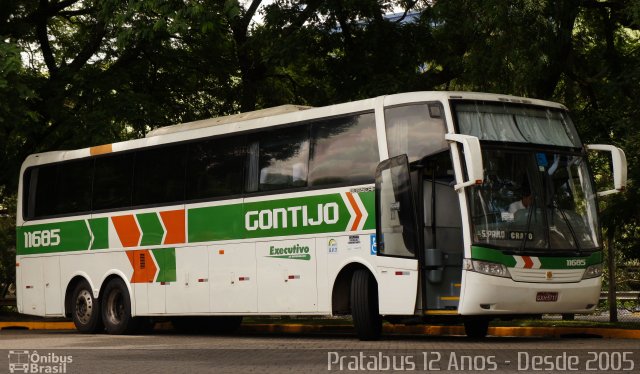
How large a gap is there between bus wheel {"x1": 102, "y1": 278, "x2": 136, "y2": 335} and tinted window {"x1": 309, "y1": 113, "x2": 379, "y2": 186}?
5.72 meters

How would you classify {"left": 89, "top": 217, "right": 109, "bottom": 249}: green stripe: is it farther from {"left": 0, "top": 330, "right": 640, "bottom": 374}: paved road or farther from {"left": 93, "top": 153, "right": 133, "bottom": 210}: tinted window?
{"left": 0, "top": 330, "right": 640, "bottom": 374}: paved road

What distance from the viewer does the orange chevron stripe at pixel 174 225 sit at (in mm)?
22156

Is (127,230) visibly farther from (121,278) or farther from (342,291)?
(342,291)

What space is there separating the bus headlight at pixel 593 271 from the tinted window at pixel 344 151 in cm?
347

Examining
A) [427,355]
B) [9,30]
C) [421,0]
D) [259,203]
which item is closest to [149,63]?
[9,30]

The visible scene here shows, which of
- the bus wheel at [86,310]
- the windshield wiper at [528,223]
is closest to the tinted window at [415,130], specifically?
the windshield wiper at [528,223]

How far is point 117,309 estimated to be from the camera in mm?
23844

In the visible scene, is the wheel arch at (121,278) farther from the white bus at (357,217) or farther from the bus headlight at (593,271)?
the bus headlight at (593,271)

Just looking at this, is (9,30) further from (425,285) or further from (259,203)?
(425,285)

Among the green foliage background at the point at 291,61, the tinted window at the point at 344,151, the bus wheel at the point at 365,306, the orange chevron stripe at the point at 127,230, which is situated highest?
the green foliage background at the point at 291,61

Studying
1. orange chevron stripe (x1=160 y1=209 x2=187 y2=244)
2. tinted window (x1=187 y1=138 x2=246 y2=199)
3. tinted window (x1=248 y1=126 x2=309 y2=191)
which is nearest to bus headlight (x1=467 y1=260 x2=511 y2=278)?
tinted window (x1=248 y1=126 x2=309 y2=191)

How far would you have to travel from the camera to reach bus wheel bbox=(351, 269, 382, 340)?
729 inches

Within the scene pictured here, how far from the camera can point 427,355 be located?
14789mm

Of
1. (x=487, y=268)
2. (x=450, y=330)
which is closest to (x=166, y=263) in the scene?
(x=450, y=330)
